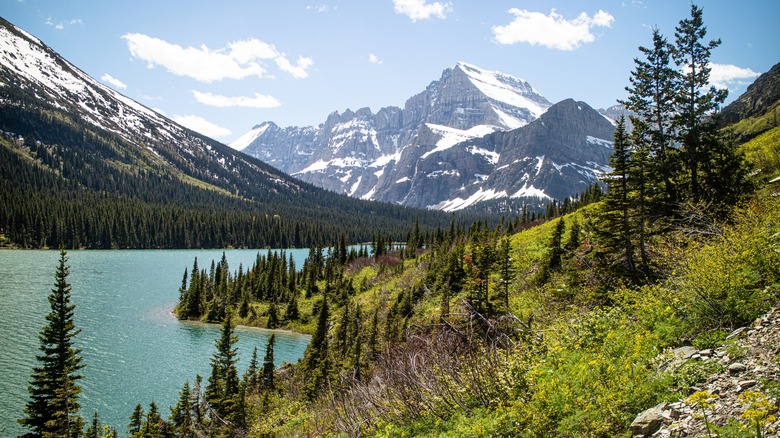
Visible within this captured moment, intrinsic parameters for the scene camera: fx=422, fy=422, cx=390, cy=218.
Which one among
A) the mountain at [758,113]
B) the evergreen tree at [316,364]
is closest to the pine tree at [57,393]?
the evergreen tree at [316,364]

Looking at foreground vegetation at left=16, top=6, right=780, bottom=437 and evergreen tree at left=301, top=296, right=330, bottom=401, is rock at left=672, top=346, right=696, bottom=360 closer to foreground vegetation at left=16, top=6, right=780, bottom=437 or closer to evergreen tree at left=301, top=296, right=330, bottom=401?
foreground vegetation at left=16, top=6, right=780, bottom=437

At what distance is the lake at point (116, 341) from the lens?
116 feet

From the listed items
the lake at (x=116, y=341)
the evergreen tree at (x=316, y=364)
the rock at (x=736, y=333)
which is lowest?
the lake at (x=116, y=341)

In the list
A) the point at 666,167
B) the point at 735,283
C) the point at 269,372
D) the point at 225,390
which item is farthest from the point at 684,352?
the point at 269,372

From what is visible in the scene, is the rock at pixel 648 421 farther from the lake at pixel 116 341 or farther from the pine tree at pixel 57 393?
the lake at pixel 116 341

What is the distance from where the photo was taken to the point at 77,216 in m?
157

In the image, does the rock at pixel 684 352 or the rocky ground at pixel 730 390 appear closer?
the rocky ground at pixel 730 390

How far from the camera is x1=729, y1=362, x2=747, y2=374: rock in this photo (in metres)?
7.03

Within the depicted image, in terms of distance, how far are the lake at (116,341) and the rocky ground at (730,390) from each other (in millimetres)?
36020

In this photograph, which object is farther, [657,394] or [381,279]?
[381,279]

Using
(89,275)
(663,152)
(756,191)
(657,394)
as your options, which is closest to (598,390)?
(657,394)

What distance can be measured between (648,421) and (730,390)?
1.32 metres

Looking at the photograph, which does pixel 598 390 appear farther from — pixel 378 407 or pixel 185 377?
pixel 185 377

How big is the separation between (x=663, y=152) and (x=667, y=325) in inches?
741
